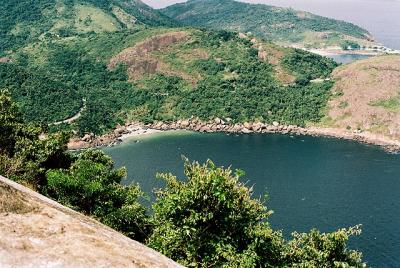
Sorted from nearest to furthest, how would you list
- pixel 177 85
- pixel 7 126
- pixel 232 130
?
pixel 7 126 → pixel 232 130 → pixel 177 85

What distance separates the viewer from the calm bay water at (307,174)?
78.2 metres

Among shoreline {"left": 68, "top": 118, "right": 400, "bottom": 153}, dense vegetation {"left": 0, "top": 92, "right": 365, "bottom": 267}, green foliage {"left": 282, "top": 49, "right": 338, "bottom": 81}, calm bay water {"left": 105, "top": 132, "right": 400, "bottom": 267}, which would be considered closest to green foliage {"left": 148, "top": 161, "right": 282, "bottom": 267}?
dense vegetation {"left": 0, "top": 92, "right": 365, "bottom": 267}

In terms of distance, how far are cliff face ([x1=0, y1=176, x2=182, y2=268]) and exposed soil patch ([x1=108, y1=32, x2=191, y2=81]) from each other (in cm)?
16166

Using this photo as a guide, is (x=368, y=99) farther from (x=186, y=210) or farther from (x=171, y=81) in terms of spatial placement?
(x=186, y=210)

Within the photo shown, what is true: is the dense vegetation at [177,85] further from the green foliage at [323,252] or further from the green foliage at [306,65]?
the green foliage at [323,252]

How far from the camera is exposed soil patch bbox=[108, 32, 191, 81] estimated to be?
576 ft

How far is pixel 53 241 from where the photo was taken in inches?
433

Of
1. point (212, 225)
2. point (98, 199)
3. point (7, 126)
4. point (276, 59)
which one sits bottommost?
point (276, 59)

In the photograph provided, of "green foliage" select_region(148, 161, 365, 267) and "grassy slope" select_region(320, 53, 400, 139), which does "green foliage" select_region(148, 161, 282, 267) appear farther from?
"grassy slope" select_region(320, 53, 400, 139)

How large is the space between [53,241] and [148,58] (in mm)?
171821

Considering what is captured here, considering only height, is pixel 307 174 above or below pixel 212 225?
below

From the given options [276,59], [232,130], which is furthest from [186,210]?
[276,59]

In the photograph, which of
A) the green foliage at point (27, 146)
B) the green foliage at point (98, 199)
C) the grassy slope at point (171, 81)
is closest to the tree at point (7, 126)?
the green foliage at point (27, 146)

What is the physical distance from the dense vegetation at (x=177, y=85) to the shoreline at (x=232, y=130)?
3482 millimetres
